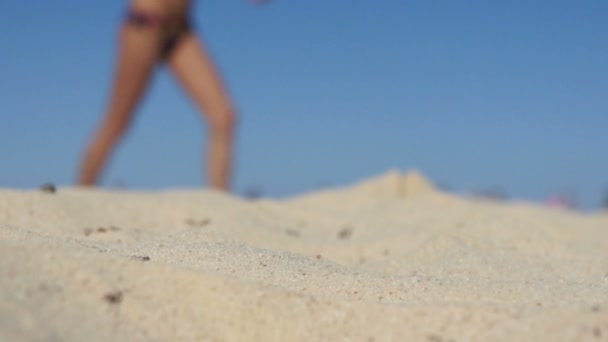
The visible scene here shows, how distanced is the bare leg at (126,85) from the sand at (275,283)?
1.89m

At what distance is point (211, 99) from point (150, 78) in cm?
55

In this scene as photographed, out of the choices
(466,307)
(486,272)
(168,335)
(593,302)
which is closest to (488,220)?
(486,272)

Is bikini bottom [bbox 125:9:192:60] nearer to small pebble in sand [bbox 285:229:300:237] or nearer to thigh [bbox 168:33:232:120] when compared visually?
thigh [bbox 168:33:232:120]

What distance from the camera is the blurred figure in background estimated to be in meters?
6.40

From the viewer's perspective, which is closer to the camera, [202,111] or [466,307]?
[466,307]

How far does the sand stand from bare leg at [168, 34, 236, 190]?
192cm

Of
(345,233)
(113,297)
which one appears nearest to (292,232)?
(345,233)

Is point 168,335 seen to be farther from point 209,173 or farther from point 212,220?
point 209,173

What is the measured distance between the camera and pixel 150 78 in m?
6.59

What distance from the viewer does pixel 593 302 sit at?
2340 millimetres

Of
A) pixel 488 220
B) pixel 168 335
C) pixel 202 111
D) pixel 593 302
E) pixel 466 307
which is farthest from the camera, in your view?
pixel 202 111

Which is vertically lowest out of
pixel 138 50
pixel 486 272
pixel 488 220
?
pixel 486 272

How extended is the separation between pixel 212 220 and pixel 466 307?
263 cm

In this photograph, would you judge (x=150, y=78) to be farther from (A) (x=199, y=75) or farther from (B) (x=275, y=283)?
(B) (x=275, y=283)
